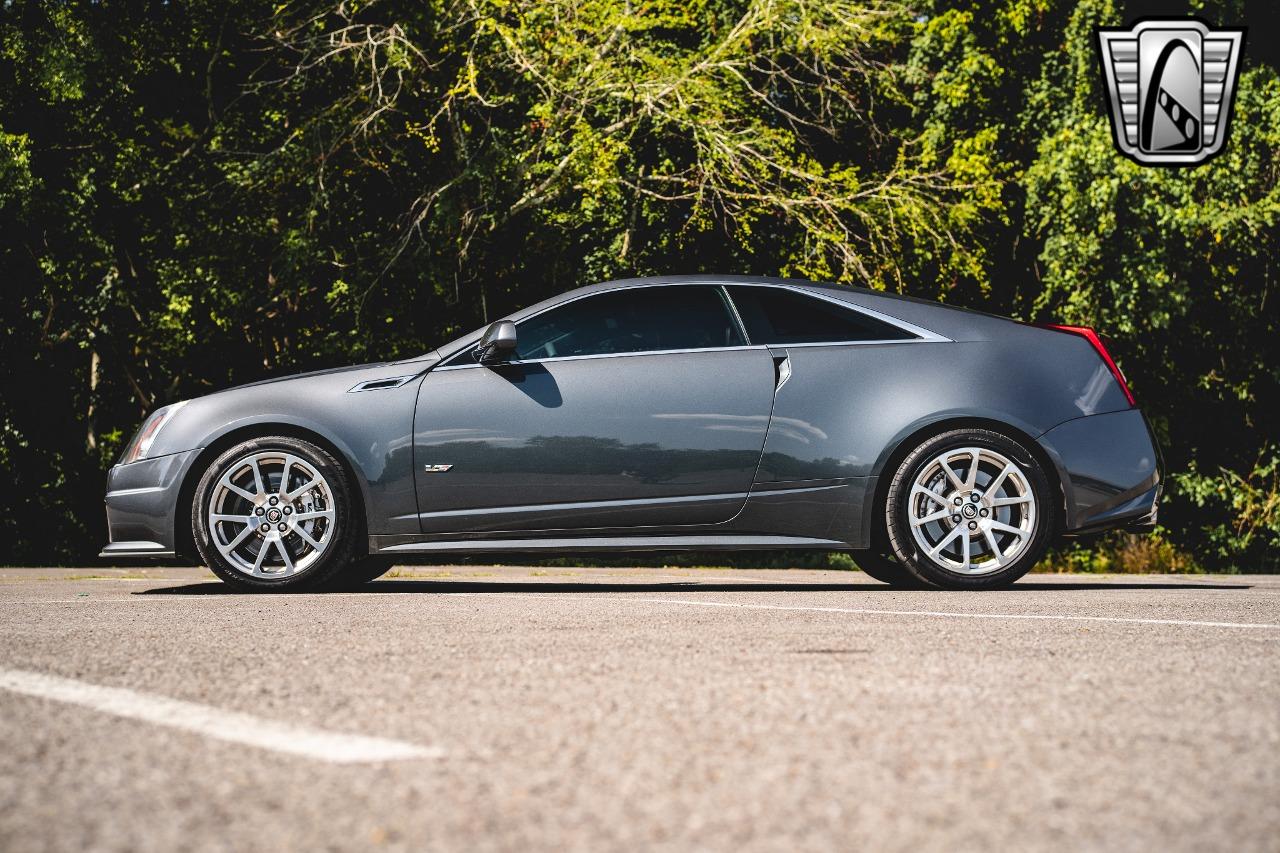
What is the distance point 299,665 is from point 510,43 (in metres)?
11.3

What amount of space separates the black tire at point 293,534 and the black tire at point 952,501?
8.48 ft

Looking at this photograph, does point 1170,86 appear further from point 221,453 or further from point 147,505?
point 147,505

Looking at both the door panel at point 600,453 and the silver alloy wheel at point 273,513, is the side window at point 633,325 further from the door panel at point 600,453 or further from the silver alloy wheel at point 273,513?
the silver alloy wheel at point 273,513

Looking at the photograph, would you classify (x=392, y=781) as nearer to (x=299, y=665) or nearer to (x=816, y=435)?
(x=299, y=665)

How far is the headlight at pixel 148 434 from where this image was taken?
7543 mm

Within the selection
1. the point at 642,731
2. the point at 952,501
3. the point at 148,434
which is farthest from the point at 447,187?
the point at 642,731

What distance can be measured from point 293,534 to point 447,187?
771cm

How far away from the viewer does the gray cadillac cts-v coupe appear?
284 inches

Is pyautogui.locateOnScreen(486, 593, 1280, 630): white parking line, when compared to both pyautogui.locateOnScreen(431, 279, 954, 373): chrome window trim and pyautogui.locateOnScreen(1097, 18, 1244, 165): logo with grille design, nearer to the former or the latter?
pyautogui.locateOnScreen(431, 279, 954, 373): chrome window trim

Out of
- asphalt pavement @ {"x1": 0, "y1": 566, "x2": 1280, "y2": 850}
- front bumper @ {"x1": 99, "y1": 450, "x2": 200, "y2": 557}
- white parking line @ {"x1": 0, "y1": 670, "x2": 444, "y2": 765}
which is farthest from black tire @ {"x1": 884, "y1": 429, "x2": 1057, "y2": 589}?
white parking line @ {"x1": 0, "y1": 670, "x2": 444, "y2": 765}

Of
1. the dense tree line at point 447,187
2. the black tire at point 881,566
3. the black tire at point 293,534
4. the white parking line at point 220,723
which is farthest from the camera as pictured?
the dense tree line at point 447,187

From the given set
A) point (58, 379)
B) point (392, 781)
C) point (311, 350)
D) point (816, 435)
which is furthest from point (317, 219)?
point (392, 781)

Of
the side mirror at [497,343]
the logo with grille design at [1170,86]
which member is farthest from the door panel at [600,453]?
the logo with grille design at [1170,86]

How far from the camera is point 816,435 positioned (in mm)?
7234
